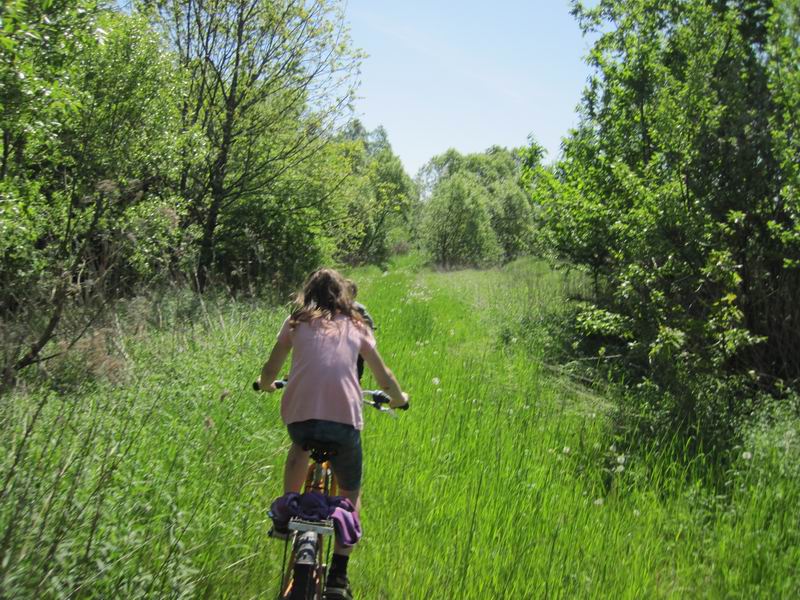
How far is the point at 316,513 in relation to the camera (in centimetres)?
288

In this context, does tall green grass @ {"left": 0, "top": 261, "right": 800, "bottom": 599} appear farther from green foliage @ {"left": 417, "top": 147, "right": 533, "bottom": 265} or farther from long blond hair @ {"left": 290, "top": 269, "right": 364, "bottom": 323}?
green foliage @ {"left": 417, "top": 147, "right": 533, "bottom": 265}

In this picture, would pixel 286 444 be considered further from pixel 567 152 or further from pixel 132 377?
pixel 567 152

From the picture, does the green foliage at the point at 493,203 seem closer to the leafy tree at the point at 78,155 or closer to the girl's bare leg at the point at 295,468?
the leafy tree at the point at 78,155

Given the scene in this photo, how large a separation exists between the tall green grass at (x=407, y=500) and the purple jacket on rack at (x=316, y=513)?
538 mm

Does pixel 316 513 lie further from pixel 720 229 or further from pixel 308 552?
pixel 720 229

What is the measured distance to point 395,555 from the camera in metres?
3.94

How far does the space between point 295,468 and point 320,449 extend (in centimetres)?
23

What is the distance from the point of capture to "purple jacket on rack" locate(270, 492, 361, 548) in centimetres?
288

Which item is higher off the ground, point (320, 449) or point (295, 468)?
point (320, 449)

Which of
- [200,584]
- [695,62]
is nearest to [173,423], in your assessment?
[200,584]

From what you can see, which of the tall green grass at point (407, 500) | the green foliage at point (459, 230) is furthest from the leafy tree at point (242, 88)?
the green foliage at point (459, 230)

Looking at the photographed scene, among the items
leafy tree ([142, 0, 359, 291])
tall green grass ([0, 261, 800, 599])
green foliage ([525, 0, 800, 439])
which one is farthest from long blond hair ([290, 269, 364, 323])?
leafy tree ([142, 0, 359, 291])

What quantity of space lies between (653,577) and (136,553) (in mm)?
2942

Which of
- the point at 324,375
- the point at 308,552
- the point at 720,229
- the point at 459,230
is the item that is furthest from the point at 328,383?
the point at 459,230
